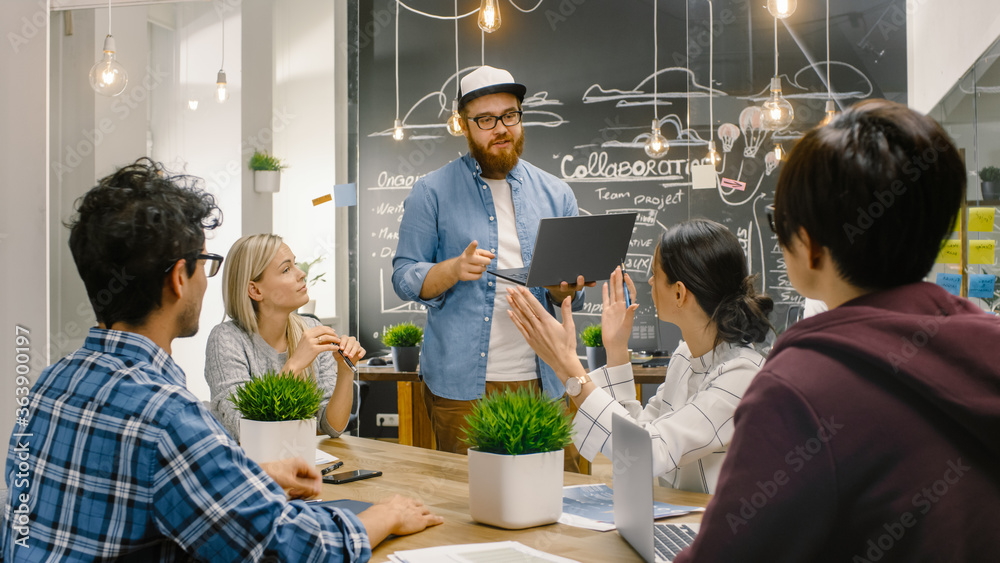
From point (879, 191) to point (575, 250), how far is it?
1.39m

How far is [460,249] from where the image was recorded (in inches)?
97.4

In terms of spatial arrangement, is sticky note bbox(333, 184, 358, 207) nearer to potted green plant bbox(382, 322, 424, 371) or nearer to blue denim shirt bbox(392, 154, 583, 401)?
blue denim shirt bbox(392, 154, 583, 401)

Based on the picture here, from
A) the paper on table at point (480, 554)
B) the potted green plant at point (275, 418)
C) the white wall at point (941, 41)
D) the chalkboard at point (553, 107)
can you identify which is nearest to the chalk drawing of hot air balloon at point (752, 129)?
the white wall at point (941, 41)

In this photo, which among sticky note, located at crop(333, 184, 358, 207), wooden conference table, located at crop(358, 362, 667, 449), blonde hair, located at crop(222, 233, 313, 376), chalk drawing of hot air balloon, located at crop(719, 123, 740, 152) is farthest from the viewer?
wooden conference table, located at crop(358, 362, 667, 449)

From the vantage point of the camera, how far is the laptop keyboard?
1188 millimetres

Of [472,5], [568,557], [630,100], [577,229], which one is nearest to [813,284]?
[568,557]

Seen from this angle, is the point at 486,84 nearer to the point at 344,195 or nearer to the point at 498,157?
the point at 498,157

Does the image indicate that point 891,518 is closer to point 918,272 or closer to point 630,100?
point 918,272

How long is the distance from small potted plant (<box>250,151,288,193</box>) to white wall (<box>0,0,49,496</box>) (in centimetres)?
80

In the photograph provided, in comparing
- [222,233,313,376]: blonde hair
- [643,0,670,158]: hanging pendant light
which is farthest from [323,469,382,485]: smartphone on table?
[643,0,670,158]: hanging pendant light

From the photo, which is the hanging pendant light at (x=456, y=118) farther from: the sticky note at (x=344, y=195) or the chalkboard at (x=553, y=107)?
the sticky note at (x=344, y=195)

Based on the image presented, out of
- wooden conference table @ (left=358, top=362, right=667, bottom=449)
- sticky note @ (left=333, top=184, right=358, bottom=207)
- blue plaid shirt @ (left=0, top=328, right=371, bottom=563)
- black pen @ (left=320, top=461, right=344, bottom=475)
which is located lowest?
wooden conference table @ (left=358, top=362, right=667, bottom=449)

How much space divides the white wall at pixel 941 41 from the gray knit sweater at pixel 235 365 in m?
2.69

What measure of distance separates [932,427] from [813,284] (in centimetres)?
20
